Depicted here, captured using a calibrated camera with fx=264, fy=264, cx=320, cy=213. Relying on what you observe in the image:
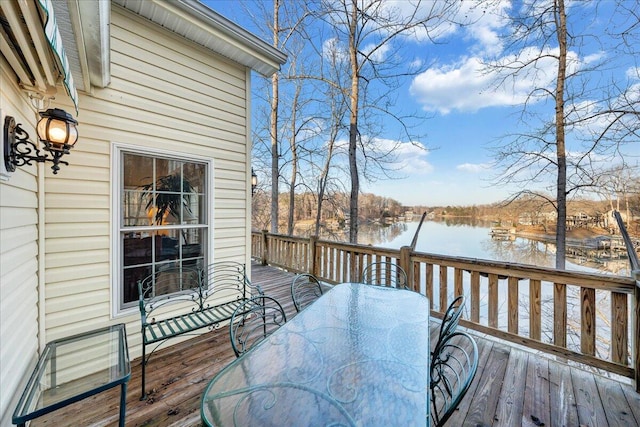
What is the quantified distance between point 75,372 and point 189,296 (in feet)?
4.63

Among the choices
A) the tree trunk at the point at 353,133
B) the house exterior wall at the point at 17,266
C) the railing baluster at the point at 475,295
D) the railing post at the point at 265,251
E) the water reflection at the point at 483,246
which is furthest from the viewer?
the railing post at the point at 265,251

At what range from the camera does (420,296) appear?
2.74 m

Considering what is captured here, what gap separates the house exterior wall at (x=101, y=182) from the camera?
166 centimetres

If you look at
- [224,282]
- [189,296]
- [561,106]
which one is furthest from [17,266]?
[561,106]

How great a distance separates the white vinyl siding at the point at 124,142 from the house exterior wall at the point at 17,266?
253 millimetres

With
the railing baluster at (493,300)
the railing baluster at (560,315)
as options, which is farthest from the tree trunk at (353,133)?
the railing baluster at (560,315)

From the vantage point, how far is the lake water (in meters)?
5.20

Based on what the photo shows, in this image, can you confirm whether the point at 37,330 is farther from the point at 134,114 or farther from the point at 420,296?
the point at 420,296

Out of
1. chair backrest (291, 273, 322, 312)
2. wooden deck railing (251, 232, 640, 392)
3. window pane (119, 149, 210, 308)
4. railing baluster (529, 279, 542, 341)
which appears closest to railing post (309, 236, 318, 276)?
wooden deck railing (251, 232, 640, 392)

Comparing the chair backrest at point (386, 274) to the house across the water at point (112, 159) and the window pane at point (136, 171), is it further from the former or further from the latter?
the window pane at point (136, 171)

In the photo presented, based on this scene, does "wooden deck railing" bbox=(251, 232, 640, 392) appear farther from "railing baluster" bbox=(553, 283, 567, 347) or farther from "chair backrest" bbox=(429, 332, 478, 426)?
"chair backrest" bbox=(429, 332, 478, 426)

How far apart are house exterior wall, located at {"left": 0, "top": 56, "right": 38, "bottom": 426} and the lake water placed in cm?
396

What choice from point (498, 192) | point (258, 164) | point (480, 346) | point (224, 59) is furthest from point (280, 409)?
point (258, 164)

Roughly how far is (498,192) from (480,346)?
4.21 meters
